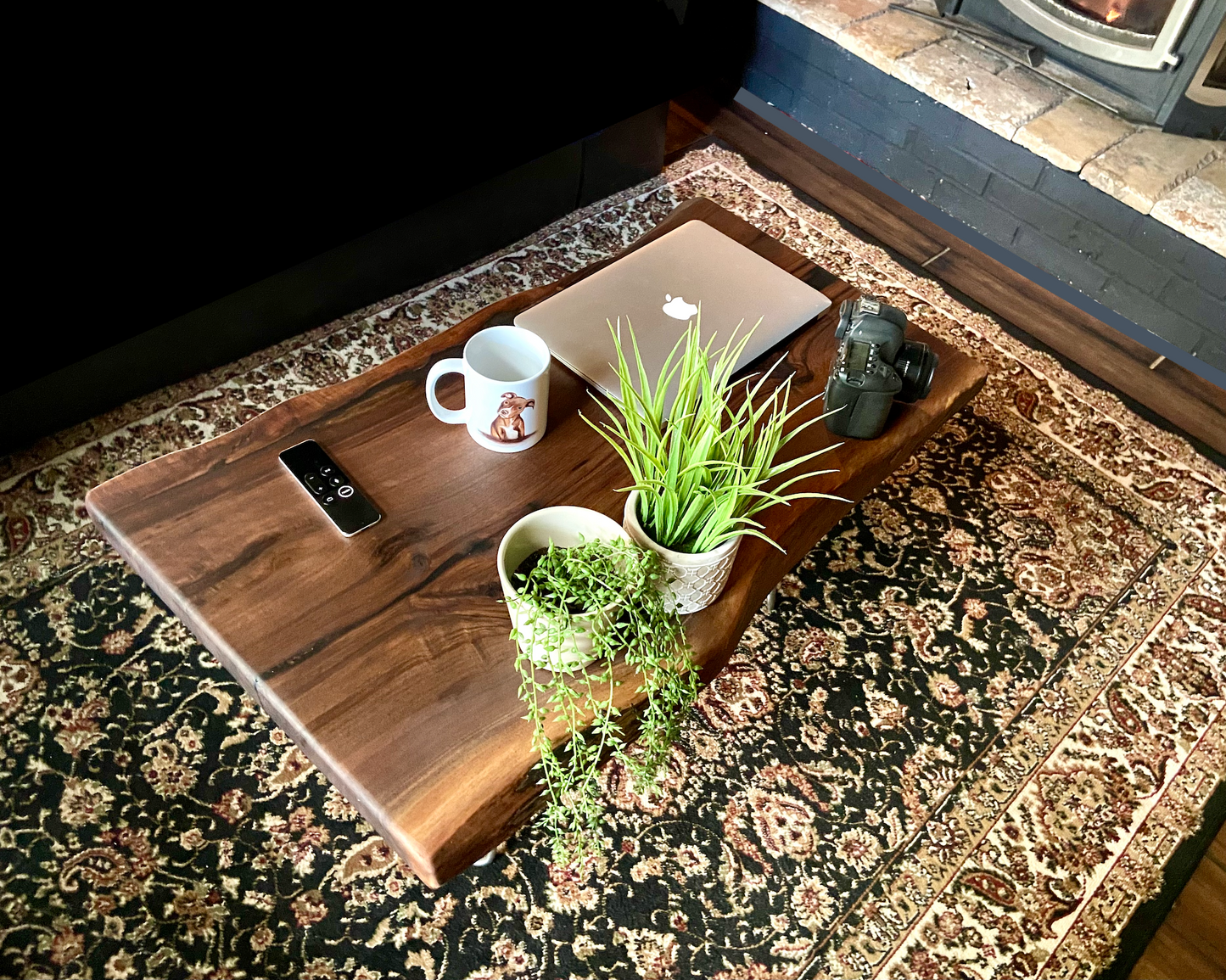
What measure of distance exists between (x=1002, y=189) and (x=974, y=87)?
0.24 metres

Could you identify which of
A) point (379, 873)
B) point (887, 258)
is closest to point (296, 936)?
point (379, 873)

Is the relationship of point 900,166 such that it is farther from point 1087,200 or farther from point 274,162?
point 274,162

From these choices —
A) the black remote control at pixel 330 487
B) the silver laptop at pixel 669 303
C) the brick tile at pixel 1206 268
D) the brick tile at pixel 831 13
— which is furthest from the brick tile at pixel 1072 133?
the black remote control at pixel 330 487

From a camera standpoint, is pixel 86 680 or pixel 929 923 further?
pixel 86 680

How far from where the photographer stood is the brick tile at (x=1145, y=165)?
6.45 feet

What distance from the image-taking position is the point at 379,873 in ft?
4.24

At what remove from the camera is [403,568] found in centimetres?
113

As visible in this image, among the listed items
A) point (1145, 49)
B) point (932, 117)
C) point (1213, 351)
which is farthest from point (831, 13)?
point (1213, 351)

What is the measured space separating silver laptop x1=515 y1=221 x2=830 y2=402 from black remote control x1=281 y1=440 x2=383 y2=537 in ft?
1.14

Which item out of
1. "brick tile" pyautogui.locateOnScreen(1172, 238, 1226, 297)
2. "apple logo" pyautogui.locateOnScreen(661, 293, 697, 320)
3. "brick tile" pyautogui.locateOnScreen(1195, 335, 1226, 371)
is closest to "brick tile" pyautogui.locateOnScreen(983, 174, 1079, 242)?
"brick tile" pyautogui.locateOnScreen(1172, 238, 1226, 297)

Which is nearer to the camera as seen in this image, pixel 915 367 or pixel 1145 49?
pixel 915 367

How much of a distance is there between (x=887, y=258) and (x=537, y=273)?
0.83 m

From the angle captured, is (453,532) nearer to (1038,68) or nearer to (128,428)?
(128,428)

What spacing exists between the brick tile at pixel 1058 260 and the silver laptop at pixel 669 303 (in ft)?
3.23
